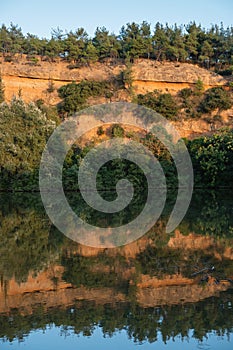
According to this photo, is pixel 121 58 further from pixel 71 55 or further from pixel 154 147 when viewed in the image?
pixel 154 147

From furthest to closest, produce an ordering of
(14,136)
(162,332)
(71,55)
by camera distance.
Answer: (71,55), (14,136), (162,332)

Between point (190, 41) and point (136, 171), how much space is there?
1889cm

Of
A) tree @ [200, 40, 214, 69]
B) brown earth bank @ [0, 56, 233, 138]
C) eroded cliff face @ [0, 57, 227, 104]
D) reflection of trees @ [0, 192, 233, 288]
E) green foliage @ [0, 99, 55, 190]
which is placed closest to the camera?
reflection of trees @ [0, 192, 233, 288]

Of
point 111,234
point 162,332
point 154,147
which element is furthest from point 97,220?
point 154,147

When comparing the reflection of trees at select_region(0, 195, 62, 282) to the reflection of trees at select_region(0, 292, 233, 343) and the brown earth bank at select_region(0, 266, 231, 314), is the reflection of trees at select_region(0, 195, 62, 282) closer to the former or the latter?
the brown earth bank at select_region(0, 266, 231, 314)

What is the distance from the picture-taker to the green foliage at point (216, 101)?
40500 mm

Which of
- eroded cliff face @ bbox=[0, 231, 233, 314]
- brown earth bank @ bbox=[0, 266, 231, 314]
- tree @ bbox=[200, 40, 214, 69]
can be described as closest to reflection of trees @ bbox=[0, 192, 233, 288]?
eroded cliff face @ bbox=[0, 231, 233, 314]

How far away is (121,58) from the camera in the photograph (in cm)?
4597

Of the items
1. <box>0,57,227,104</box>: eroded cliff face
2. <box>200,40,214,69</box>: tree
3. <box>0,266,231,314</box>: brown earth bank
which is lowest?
<box>0,266,231,314</box>: brown earth bank

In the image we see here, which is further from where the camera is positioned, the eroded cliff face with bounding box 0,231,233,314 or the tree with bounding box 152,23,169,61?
the tree with bounding box 152,23,169,61

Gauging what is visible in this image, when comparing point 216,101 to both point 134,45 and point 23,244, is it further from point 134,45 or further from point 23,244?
point 23,244

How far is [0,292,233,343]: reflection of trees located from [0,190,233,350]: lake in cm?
1

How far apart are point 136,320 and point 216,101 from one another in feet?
118

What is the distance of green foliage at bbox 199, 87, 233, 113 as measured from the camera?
40.5m
